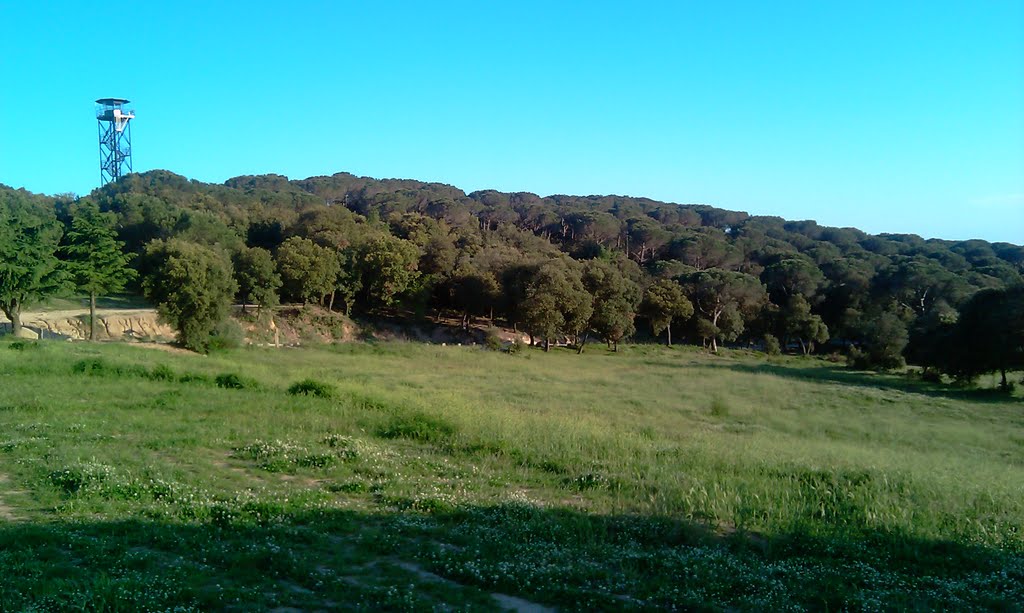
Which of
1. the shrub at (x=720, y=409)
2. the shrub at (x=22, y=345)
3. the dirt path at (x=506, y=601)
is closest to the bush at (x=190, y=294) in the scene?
the shrub at (x=22, y=345)

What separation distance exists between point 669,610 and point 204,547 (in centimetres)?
468

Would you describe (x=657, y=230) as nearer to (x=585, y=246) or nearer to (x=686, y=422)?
(x=585, y=246)

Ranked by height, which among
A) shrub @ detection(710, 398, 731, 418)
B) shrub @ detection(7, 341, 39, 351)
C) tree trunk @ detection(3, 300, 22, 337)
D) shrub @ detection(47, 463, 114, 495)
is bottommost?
shrub @ detection(710, 398, 731, 418)

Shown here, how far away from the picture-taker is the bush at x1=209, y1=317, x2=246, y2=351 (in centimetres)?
3753

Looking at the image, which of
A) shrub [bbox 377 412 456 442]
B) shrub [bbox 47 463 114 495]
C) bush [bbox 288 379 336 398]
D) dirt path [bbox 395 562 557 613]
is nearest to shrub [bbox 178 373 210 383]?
bush [bbox 288 379 336 398]

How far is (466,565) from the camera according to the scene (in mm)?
6707

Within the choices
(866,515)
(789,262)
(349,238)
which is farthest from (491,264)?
(866,515)

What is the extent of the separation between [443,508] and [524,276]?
5043 cm

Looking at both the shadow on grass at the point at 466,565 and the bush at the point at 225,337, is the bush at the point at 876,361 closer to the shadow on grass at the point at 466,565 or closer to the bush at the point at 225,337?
the bush at the point at 225,337

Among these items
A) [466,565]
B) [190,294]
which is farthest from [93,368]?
[466,565]

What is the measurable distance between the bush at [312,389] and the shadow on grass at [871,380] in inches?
1300

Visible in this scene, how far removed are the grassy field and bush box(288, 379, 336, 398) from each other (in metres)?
0.29

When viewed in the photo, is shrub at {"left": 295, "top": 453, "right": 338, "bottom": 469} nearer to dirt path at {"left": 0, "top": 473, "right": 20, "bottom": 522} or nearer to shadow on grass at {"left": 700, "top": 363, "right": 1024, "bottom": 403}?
dirt path at {"left": 0, "top": 473, "right": 20, "bottom": 522}

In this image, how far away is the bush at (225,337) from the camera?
123 ft
